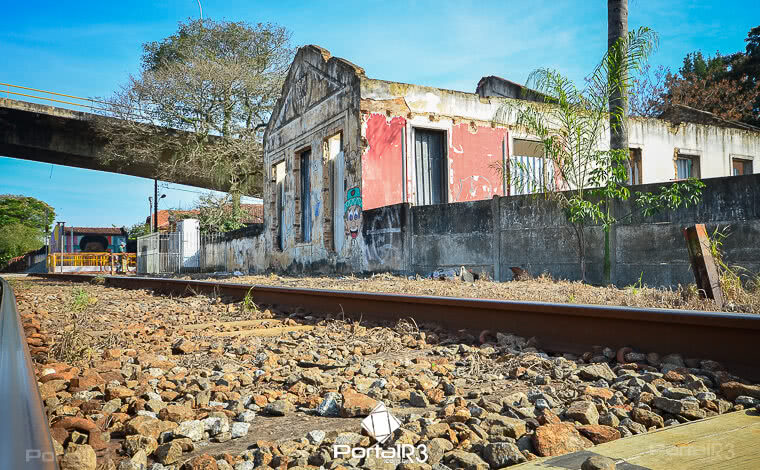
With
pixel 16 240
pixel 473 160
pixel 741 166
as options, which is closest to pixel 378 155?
pixel 473 160

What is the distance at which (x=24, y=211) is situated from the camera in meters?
67.8

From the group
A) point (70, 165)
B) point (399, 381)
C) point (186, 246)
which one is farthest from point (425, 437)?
point (70, 165)

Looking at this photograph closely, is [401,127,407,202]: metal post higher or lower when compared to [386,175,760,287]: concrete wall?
higher

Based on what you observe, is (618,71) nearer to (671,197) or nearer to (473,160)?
(671,197)

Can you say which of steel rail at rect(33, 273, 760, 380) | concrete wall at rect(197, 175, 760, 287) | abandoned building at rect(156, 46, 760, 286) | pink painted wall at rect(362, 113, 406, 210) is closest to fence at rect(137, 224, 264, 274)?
abandoned building at rect(156, 46, 760, 286)

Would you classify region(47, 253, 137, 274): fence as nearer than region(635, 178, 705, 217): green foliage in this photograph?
No

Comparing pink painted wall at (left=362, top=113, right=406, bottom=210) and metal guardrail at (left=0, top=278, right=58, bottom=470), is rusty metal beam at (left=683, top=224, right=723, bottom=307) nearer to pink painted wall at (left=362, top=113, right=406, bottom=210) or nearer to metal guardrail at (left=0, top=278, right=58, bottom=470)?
metal guardrail at (left=0, top=278, right=58, bottom=470)

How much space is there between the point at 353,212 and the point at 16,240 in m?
59.3

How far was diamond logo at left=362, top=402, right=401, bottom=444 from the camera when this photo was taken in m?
2.05

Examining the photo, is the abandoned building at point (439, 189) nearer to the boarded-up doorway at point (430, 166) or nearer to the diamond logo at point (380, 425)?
the boarded-up doorway at point (430, 166)

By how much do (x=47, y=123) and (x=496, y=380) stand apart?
3086 centimetres

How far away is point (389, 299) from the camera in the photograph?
5.30m

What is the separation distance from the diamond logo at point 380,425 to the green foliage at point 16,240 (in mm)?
65130

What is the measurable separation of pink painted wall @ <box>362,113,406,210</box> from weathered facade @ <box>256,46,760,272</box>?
0.03 metres
